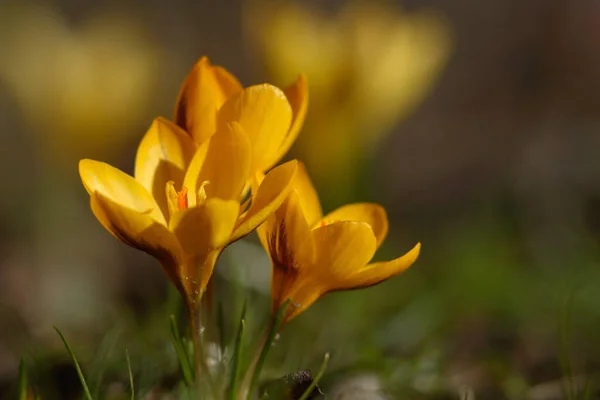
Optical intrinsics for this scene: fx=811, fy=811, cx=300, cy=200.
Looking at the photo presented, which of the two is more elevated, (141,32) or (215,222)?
(215,222)

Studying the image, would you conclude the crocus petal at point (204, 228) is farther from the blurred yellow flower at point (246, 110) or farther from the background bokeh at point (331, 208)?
the background bokeh at point (331, 208)

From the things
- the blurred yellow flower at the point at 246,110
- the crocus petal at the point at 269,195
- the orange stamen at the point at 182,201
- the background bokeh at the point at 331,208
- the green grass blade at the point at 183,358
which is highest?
the blurred yellow flower at the point at 246,110

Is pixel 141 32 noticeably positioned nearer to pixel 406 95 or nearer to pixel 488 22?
pixel 406 95

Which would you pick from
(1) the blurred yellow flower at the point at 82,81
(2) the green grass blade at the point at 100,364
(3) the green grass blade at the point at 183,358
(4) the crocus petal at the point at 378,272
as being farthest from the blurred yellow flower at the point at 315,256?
(1) the blurred yellow flower at the point at 82,81

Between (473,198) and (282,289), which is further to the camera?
(473,198)

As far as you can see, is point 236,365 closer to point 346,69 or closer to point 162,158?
point 162,158

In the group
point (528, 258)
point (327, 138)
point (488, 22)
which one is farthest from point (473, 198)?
point (488, 22)

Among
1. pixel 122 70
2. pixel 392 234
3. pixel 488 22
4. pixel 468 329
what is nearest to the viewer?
pixel 468 329

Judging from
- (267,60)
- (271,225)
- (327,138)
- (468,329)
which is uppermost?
(271,225)
